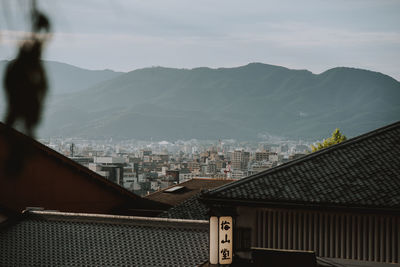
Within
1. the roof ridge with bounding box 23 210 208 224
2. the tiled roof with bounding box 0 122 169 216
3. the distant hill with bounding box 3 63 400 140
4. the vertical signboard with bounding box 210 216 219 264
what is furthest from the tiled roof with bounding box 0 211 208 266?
the distant hill with bounding box 3 63 400 140

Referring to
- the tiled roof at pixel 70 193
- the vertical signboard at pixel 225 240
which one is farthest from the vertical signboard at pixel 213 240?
the tiled roof at pixel 70 193

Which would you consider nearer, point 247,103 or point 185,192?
point 185,192

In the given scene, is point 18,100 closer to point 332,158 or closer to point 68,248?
point 332,158

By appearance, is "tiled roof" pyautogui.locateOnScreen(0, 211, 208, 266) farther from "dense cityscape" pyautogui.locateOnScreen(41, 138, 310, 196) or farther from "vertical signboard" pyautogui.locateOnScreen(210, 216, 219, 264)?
"dense cityscape" pyautogui.locateOnScreen(41, 138, 310, 196)

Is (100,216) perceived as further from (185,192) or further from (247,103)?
(247,103)

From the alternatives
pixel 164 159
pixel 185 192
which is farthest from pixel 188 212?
pixel 164 159

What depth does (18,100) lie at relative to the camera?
107cm

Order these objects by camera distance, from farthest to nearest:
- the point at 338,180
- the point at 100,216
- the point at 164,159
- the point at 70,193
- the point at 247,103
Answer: the point at 247,103, the point at 164,159, the point at 70,193, the point at 100,216, the point at 338,180

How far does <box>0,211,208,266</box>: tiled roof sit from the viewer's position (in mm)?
7125

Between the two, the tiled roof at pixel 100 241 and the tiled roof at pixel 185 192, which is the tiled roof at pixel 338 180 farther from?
the tiled roof at pixel 185 192

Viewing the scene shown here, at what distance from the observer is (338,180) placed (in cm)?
615

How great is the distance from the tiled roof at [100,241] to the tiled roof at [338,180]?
1.70 meters

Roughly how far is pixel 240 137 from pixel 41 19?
87.2 meters

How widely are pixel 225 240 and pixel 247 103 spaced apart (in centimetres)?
9359
